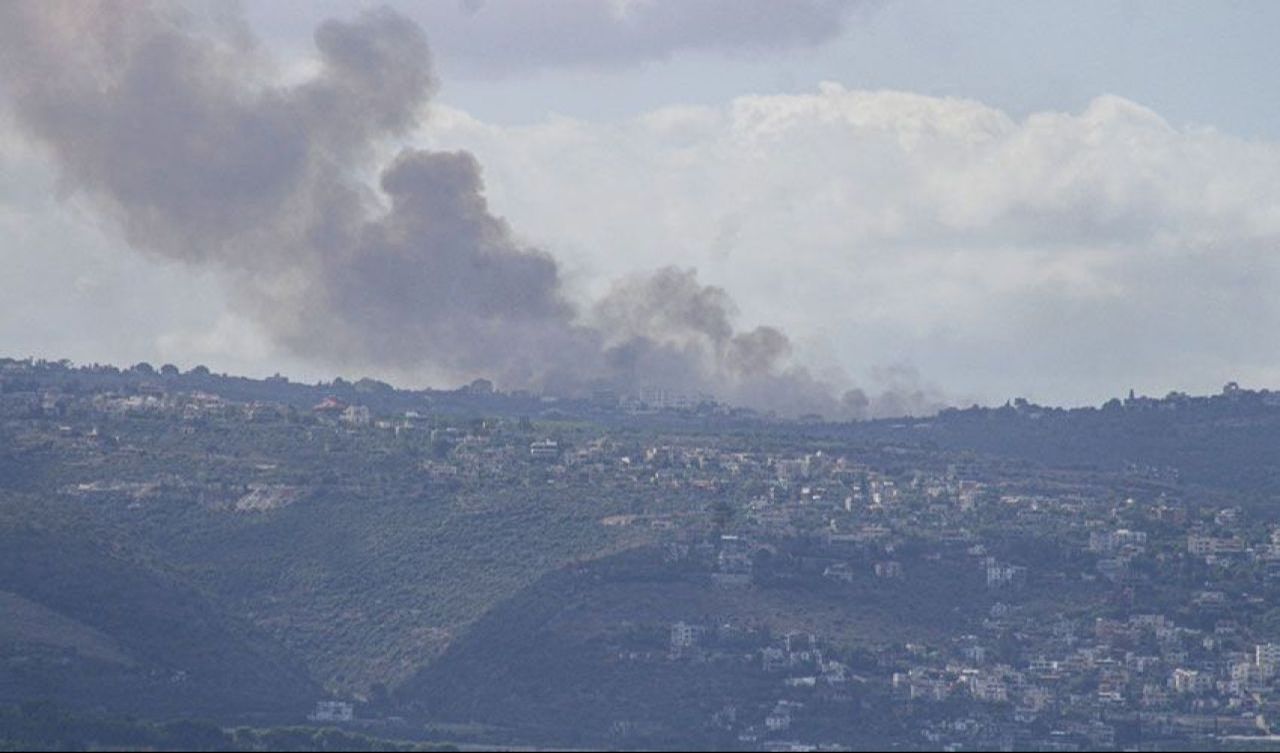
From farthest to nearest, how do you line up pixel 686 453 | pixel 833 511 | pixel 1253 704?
pixel 686 453
pixel 833 511
pixel 1253 704

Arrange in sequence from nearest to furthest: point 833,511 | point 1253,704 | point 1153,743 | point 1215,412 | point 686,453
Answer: point 1153,743 → point 1253,704 → point 833,511 → point 686,453 → point 1215,412

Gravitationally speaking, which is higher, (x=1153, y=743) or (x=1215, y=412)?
(x=1215, y=412)

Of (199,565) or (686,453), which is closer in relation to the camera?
(199,565)

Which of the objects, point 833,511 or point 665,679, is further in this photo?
point 833,511

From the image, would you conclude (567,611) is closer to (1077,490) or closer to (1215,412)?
(1077,490)

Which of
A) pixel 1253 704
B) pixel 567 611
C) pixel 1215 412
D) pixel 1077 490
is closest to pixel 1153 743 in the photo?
pixel 1253 704

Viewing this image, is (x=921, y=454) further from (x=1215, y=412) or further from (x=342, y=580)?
(x=342, y=580)

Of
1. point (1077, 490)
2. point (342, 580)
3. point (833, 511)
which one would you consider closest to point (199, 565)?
point (342, 580)

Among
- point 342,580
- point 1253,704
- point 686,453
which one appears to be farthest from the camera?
point 686,453

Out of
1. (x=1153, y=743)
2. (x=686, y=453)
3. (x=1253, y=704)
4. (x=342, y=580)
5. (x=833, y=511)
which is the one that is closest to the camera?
(x=1153, y=743)
